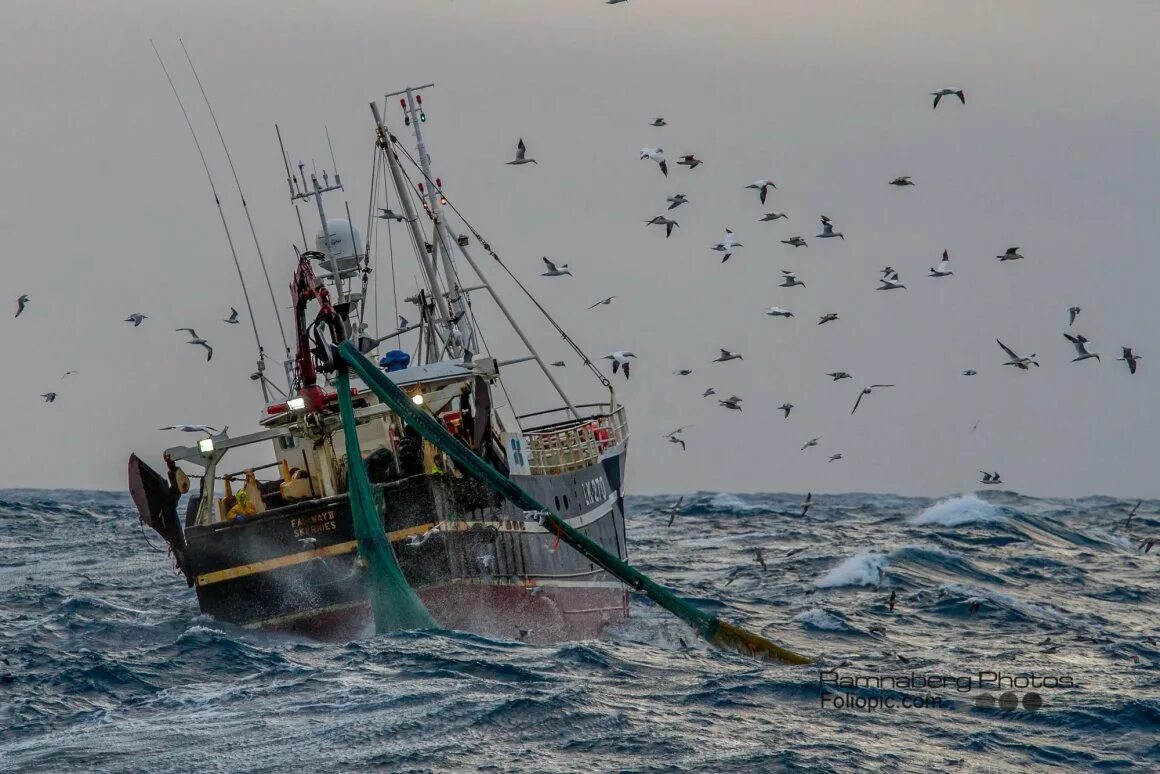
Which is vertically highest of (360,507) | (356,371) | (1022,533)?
(356,371)

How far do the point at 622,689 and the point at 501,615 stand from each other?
7471 millimetres

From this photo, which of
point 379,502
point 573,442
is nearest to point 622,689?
point 379,502

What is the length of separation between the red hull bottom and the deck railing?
10.4ft

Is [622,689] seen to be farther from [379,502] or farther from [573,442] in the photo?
[573,442]

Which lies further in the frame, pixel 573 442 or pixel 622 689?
pixel 573 442

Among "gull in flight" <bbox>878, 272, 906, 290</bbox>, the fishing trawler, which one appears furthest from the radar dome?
"gull in flight" <bbox>878, 272, 906, 290</bbox>

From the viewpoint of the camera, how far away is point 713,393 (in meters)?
45.6

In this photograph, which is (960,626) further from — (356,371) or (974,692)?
(356,371)

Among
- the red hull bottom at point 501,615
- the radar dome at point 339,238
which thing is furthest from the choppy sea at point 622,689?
the radar dome at point 339,238

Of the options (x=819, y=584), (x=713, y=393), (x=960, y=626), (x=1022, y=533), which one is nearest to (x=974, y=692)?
(x=960, y=626)

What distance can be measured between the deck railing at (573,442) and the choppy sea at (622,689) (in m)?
4.18

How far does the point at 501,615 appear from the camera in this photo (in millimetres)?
30453

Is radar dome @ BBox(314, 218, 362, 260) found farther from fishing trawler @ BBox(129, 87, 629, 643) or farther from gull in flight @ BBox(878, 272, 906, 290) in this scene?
gull in flight @ BBox(878, 272, 906, 290)

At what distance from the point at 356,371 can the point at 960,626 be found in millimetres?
14677
